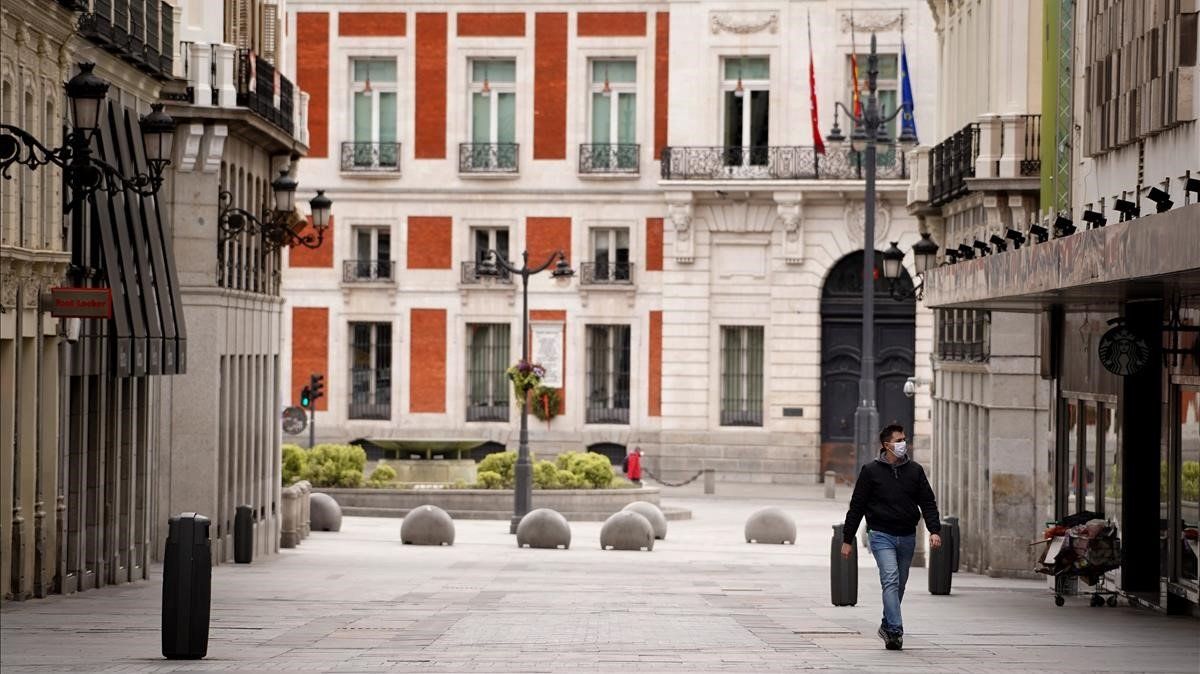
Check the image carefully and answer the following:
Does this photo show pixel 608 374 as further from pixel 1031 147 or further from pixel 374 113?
pixel 1031 147

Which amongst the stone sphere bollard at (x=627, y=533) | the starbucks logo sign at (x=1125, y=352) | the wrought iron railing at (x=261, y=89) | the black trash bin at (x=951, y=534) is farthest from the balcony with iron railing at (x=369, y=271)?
the starbucks logo sign at (x=1125, y=352)

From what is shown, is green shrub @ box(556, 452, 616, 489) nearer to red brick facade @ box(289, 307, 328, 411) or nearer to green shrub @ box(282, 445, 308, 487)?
green shrub @ box(282, 445, 308, 487)

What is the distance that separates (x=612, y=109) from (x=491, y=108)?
3.10m

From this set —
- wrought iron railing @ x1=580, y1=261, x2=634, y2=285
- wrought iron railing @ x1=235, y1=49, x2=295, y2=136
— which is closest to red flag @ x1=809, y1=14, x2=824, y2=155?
wrought iron railing @ x1=580, y1=261, x2=634, y2=285

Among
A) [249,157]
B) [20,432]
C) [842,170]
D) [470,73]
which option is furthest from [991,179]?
[470,73]

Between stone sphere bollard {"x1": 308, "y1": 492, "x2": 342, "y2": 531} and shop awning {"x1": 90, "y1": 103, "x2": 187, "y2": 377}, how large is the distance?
43.6 feet

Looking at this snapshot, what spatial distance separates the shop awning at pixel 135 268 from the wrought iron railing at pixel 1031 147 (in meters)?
11.6

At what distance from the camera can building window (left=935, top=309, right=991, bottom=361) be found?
1303 inches

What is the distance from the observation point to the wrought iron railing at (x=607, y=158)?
5875cm

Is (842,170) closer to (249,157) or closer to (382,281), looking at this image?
(382,281)

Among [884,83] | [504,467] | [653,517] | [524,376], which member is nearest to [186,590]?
[653,517]

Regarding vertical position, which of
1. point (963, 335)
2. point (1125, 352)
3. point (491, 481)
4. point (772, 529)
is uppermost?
point (963, 335)

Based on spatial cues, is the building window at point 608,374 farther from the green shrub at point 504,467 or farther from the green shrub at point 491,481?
the green shrub at point 491,481

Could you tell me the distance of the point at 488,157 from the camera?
59375 mm
